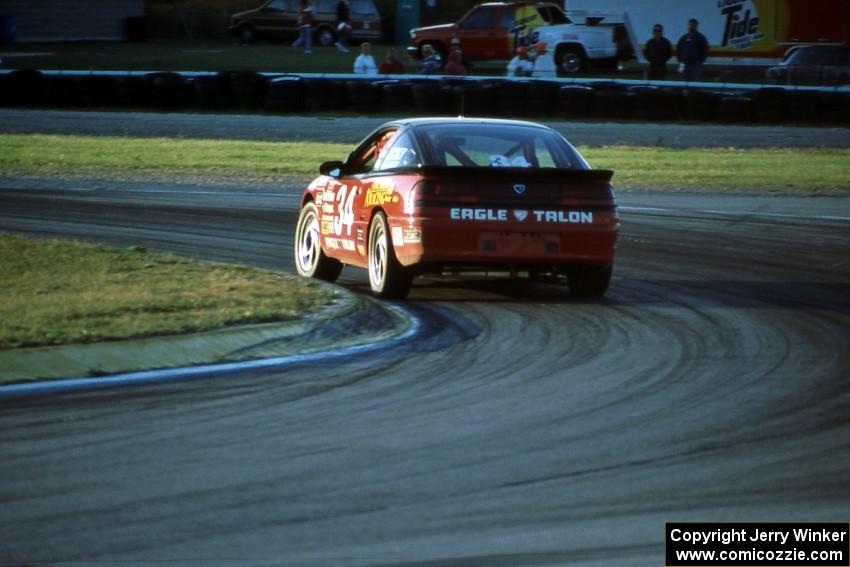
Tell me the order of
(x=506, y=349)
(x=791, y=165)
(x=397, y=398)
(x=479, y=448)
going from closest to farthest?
1. (x=479, y=448)
2. (x=397, y=398)
3. (x=506, y=349)
4. (x=791, y=165)

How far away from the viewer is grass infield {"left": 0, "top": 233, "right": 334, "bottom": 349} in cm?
844

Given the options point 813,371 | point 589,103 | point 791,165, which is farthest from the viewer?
point 589,103

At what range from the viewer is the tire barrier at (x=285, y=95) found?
31.2 meters

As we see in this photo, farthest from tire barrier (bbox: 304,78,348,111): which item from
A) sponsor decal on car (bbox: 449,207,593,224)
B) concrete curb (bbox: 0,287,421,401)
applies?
concrete curb (bbox: 0,287,421,401)

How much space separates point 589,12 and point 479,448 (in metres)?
36.8

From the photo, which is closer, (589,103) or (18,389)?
(18,389)

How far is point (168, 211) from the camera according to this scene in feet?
56.1

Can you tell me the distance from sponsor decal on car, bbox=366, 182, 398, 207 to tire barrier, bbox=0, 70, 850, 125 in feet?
59.1

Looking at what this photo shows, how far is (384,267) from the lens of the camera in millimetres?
10711

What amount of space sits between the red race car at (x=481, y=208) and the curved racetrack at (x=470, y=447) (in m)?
0.33

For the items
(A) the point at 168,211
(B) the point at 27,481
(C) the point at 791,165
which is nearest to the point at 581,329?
(B) the point at 27,481

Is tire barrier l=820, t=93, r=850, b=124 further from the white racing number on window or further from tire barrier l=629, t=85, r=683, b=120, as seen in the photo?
the white racing number on window

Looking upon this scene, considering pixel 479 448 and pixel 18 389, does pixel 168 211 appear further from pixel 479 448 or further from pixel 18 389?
pixel 479 448

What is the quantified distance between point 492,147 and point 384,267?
1167 mm
